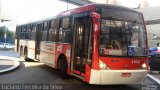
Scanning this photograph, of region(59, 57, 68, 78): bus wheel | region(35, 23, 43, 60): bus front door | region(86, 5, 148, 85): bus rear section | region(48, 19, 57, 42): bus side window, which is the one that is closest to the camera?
region(86, 5, 148, 85): bus rear section

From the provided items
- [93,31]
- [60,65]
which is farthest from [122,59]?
[60,65]

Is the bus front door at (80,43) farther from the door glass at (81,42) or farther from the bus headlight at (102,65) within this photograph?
the bus headlight at (102,65)

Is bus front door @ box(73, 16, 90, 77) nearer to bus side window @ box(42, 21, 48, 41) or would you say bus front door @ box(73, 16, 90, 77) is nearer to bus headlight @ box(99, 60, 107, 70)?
bus headlight @ box(99, 60, 107, 70)

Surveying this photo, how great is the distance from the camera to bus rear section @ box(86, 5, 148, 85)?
991cm

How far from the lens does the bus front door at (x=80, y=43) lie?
10719 mm

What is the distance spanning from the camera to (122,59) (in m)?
10.2

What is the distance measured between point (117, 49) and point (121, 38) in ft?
1.34

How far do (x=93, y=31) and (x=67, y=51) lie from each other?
2.55 meters

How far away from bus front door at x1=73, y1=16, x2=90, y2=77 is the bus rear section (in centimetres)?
60

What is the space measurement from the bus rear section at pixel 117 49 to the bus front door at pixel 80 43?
0.60 meters

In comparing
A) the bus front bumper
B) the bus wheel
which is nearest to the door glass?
the bus front bumper

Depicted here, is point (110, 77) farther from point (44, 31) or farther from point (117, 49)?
point (44, 31)

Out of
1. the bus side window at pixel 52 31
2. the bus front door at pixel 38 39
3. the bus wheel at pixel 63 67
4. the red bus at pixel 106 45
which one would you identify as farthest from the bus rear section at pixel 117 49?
the bus front door at pixel 38 39

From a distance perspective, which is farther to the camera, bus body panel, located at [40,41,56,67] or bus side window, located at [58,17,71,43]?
bus body panel, located at [40,41,56,67]
